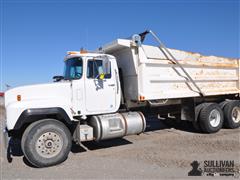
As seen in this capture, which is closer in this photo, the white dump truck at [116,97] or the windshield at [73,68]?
the white dump truck at [116,97]

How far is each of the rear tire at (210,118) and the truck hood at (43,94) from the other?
459 cm

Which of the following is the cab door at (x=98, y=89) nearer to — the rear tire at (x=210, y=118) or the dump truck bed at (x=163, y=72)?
the dump truck bed at (x=163, y=72)

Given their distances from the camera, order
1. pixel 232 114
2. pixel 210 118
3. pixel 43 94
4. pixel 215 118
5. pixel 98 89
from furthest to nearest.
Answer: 1. pixel 232 114
2. pixel 215 118
3. pixel 210 118
4. pixel 98 89
5. pixel 43 94

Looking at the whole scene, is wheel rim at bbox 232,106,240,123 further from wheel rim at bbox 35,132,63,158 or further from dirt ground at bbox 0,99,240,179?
wheel rim at bbox 35,132,63,158

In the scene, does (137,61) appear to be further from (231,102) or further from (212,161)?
(231,102)

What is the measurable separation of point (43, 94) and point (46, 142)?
1130mm

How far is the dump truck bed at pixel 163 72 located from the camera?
18.8ft

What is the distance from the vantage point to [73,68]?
5461 millimetres

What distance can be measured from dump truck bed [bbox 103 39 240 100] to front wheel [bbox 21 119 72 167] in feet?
7.71

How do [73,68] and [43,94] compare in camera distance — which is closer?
[43,94]

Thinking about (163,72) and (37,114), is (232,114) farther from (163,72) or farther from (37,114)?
(37,114)

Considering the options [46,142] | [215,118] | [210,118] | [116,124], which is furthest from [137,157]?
[215,118]

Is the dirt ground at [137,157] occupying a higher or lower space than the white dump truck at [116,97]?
lower

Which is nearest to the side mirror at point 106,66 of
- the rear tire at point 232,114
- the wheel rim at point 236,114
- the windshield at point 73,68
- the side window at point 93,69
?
the side window at point 93,69
